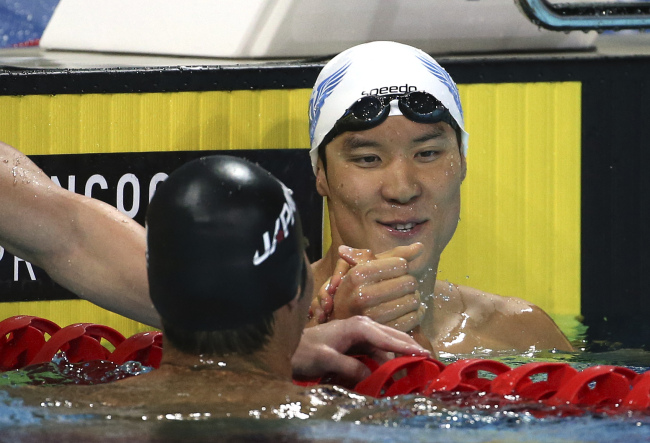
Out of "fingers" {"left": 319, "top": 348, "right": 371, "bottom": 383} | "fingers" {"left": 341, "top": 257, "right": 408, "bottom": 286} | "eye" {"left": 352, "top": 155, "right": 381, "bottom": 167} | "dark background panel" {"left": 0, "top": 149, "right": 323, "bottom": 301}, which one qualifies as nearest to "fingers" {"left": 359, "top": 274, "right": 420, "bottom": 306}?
"fingers" {"left": 341, "top": 257, "right": 408, "bottom": 286}

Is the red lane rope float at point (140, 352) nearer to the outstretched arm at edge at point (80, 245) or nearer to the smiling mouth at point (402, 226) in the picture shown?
the outstretched arm at edge at point (80, 245)

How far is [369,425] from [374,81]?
1.23 m

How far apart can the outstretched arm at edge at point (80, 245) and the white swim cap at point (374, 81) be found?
70 cm

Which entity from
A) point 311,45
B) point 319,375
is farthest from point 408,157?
point 311,45

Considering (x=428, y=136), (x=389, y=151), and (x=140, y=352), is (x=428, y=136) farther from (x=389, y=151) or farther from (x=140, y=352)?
(x=140, y=352)

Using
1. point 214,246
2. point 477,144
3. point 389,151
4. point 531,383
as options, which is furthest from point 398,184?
point 214,246

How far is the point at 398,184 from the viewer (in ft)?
9.12

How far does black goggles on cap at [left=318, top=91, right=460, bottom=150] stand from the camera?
9.27 ft

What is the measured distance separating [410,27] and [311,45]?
0.35m

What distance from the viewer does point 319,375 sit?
7.43 ft

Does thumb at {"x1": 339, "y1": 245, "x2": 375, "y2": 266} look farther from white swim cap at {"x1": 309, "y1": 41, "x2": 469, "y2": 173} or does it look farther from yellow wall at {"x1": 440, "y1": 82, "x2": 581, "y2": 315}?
yellow wall at {"x1": 440, "y1": 82, "x2": 581, "y2": 315}

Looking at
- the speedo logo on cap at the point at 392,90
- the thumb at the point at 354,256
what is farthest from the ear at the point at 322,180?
the thumb at the point at 354,256

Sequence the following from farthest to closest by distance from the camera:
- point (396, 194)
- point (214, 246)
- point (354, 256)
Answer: point (396, 194) < point (354, 256) < point (214, 246)

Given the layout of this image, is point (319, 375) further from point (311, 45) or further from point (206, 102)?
point (311, 45)
